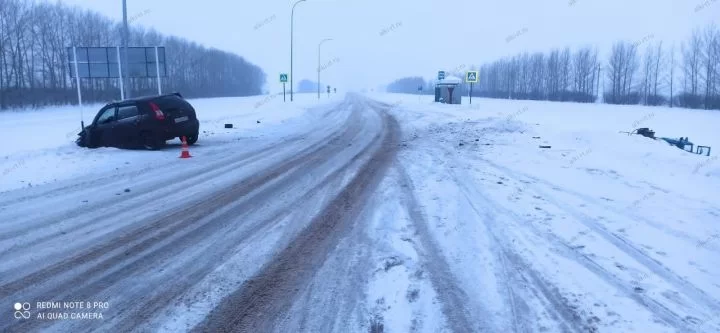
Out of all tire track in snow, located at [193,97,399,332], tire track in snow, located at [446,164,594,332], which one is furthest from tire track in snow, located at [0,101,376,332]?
tire track in snow, located at [446,164,594,332]

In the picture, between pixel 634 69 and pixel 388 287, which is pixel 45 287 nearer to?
pixel 388 287

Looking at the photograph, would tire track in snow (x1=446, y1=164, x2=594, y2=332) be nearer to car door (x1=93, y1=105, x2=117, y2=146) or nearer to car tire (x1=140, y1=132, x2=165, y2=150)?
car tire (x1=140, y1=132, x2=165, y2=150)

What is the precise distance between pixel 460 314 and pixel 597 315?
1.02m

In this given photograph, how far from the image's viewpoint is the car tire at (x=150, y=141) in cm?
1299

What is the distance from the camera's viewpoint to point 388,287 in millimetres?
3896

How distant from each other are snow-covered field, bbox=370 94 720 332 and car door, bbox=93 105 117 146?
27.5ft

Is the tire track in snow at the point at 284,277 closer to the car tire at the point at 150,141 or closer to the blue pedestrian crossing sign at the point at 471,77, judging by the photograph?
the car tire at the point at 150,141

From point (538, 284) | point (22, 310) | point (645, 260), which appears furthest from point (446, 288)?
point (22, 310)

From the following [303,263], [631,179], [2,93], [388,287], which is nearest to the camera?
[388,287]

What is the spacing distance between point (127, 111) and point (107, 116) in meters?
0.87

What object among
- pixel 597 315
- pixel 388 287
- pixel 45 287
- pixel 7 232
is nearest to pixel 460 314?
pixel 388 287

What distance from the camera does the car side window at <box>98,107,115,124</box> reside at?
13.2 metres

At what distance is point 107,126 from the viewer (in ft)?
43.1

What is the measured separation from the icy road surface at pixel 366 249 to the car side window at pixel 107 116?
3.82 meters
